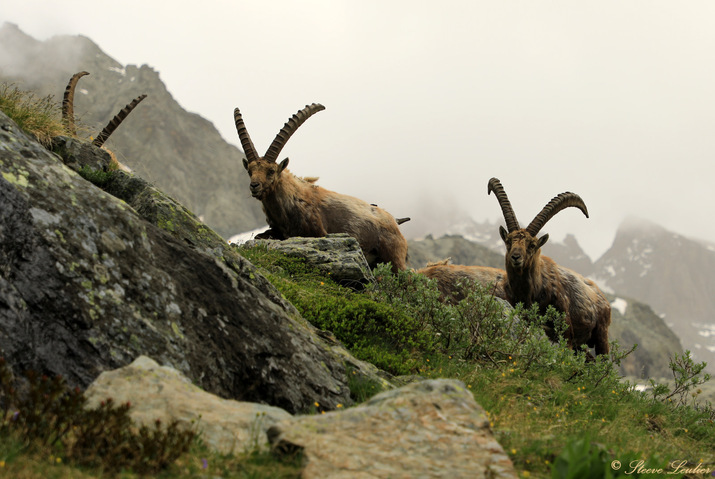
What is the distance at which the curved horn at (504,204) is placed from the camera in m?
14.8

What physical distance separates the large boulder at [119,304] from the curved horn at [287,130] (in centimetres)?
947

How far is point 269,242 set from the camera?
12.6m

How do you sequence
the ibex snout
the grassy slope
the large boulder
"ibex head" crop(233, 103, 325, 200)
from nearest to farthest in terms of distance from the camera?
the large boulder
the grassy slope
the ibex snout
"ibex head" crop(233, 103, 325, 200)

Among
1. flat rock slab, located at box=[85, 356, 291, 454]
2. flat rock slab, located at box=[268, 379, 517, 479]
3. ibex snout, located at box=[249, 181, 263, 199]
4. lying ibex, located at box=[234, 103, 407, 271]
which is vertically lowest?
flat rock slab, located at box=[85, 356, 291, 454]

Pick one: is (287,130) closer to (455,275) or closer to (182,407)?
(455,275)

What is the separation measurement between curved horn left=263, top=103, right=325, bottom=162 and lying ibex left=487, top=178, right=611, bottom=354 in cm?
601

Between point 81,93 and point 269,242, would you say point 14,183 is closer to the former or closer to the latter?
point 269,242

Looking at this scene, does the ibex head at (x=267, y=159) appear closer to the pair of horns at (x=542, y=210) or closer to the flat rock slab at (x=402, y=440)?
the pair of horns at (x=542, y=210)

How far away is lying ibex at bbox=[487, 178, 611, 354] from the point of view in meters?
13.8

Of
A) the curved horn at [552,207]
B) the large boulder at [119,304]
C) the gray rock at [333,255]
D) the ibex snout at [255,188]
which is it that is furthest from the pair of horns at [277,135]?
the large boulder at [119,304]

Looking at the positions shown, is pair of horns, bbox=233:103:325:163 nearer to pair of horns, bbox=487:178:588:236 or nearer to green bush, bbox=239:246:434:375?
pair of horns, bbox=487:178:588:236

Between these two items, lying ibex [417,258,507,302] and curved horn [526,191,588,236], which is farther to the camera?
lying ibex [417,258,507,302]

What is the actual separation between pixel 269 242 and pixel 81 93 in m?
197

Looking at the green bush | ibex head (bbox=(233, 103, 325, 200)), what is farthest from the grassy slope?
ibex head (bbox=(233, 103, 325, 200))
